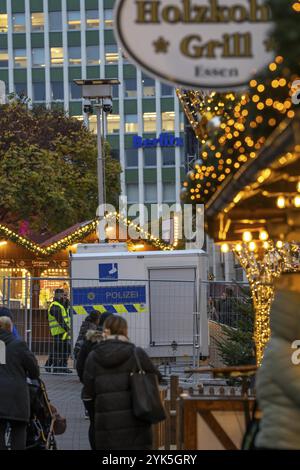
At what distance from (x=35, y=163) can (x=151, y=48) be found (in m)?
39.0

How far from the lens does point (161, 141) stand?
8969cm

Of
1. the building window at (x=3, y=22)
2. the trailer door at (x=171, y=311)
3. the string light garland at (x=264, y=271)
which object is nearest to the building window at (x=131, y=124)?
the building window at (x=3, y=22)

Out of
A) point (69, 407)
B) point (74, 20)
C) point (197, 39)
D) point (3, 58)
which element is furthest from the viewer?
point (3, 58)

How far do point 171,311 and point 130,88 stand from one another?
2772 inches

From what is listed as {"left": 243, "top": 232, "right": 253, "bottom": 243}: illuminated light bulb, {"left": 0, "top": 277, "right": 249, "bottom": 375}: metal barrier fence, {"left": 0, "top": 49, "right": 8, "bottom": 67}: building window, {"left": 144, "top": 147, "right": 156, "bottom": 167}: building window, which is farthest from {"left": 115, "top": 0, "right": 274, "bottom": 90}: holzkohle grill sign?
{"left": 0, "top": 49, "right": 8, "bottom": 67}: building window

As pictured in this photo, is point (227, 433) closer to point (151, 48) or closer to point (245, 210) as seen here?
point (245, 210)

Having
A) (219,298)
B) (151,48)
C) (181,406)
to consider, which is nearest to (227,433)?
(181,406)

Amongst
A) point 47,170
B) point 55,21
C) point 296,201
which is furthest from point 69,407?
point 55,21

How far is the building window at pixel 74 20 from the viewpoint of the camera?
294ft

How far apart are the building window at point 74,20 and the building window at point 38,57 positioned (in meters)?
2.98

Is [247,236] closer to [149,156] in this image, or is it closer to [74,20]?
[149,156]

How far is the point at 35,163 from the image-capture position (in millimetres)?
45219

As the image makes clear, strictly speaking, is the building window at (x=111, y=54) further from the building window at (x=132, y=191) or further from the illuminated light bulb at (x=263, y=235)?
the illuminated light bulb at (x=263, y=235)

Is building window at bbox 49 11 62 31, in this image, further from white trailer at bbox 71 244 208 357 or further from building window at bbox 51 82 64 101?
white trailer at bbox 71 244 208 357
